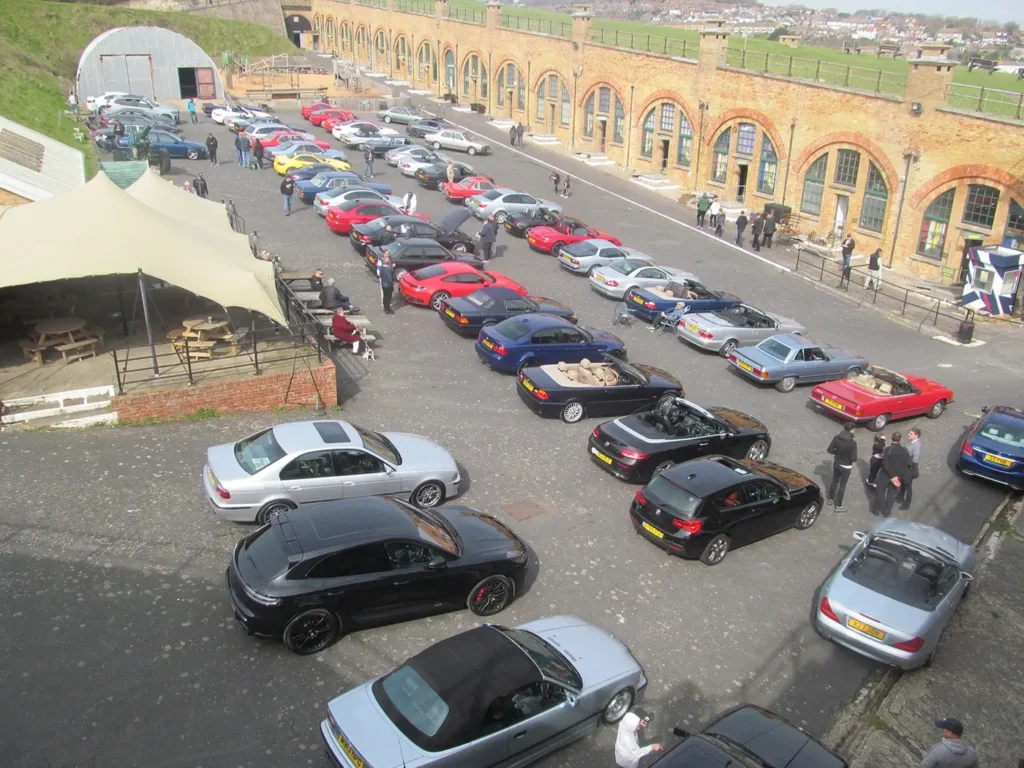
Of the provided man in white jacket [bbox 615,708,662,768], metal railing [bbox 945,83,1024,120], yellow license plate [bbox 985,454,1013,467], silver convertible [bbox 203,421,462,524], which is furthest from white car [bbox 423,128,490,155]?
man in white jacket [bbox 615,708,662,768]

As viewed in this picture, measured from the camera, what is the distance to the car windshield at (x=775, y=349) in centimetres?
2047

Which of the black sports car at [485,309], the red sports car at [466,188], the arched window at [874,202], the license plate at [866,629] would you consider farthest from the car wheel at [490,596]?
the arched window at [874,202]

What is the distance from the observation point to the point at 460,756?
748 centimetres

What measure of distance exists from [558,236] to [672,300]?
22.8 ft

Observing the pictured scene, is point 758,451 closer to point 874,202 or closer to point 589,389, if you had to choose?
point 589,389

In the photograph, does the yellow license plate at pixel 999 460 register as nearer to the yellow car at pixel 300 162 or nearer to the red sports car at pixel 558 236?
the red sports car at pixel 558 236

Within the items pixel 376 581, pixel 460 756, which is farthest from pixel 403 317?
pixel 460 756

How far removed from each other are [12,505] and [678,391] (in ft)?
40.7

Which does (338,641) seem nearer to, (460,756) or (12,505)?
(460,756)

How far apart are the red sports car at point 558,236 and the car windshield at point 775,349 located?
29.4ft

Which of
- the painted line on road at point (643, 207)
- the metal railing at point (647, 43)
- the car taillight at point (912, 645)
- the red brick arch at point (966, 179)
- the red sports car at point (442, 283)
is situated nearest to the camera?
the car taillight at point (912, 645)

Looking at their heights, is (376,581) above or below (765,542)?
above

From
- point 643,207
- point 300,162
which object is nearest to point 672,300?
point 643,207

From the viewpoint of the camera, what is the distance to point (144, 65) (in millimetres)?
54250
